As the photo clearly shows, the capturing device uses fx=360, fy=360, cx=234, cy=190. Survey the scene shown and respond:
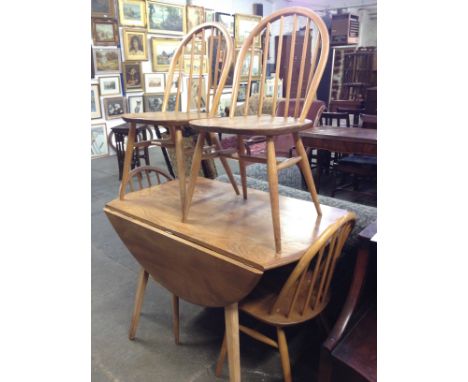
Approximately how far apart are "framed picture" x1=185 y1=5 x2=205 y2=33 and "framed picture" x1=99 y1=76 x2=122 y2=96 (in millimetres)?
1696

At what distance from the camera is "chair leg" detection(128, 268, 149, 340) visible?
5.78ft

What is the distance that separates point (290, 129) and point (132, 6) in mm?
5377

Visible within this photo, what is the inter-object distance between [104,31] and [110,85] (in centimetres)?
76

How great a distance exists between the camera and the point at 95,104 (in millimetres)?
5410

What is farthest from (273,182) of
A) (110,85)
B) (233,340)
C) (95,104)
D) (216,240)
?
(110,85)

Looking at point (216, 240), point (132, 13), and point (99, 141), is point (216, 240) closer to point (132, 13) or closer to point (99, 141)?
point (99, 141)

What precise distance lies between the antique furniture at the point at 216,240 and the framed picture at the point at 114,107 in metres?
4.31

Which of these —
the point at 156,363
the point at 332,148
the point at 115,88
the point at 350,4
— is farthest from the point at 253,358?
the point at 350,4

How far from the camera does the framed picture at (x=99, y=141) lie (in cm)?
551

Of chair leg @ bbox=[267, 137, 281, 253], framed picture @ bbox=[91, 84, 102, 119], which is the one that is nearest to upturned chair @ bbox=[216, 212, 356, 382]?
chair leg @ bbox=[267, 137, 281, 253]

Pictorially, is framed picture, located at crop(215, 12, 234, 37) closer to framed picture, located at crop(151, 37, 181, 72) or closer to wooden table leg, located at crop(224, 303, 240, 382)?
framed picture, located at crop(151, 37, 181, 72)

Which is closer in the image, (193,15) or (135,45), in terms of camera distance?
(135,45)

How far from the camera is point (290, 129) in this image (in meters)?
1.15
